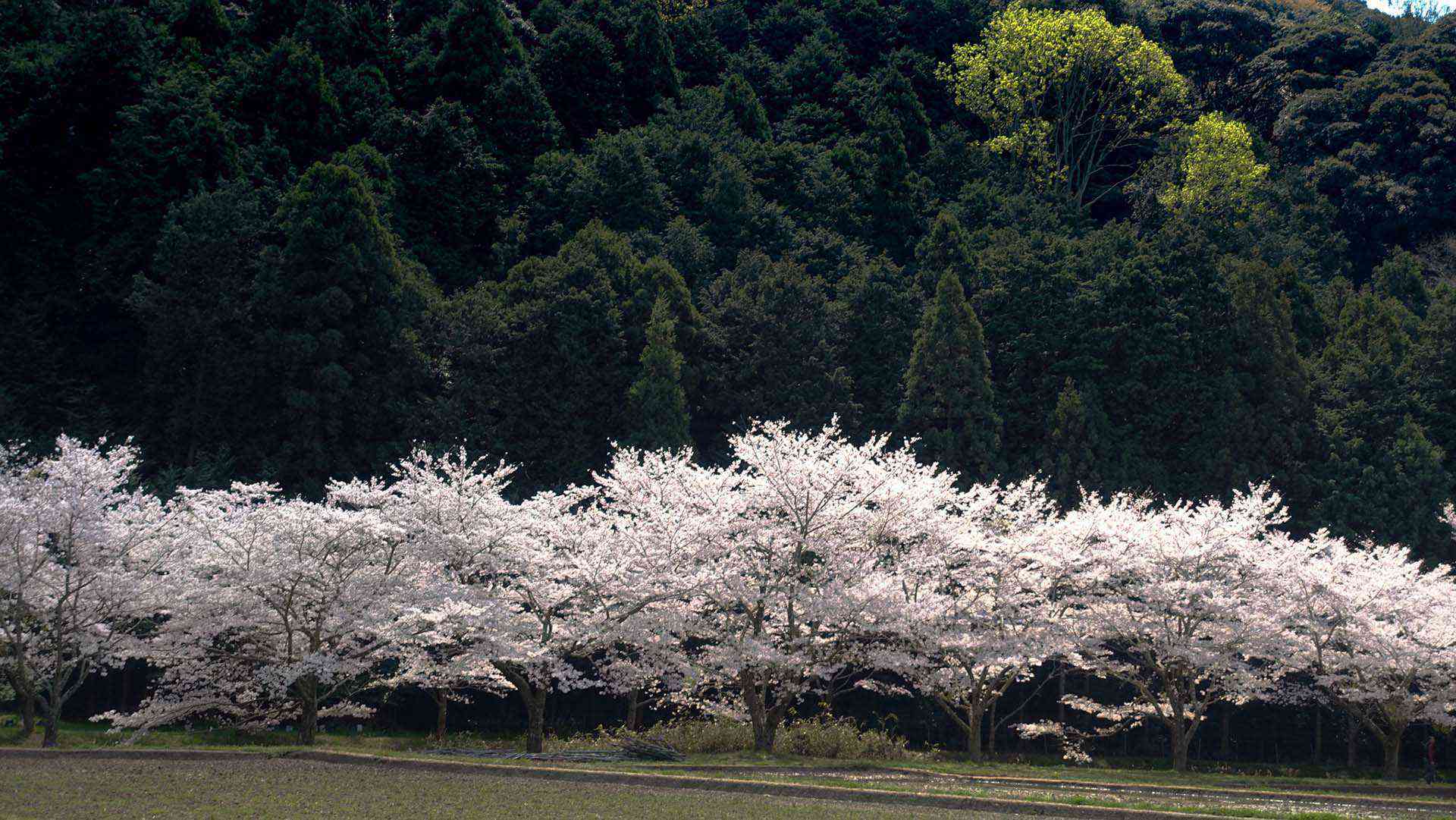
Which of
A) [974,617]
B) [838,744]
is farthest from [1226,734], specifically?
[838,744]

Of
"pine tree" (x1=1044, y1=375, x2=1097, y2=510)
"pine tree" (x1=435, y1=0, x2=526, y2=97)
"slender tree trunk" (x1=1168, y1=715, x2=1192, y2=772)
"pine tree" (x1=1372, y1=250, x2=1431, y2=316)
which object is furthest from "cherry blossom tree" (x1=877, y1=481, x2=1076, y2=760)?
"pine tree" (x1=435, y1=0, x2=526, y2=97)

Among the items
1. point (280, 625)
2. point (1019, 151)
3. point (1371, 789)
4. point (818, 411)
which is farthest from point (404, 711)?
point (1019, 151)

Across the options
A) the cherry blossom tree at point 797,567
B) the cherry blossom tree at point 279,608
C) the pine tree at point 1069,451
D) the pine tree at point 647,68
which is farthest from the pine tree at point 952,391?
the pine tree at point 647,68

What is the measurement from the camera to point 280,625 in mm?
26203

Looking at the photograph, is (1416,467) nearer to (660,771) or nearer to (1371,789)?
(1371,789)

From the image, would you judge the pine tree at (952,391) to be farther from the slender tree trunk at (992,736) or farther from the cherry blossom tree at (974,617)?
the cherry blossom tree at (974,617)

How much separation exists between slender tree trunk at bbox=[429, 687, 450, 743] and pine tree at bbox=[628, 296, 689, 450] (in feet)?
57.2

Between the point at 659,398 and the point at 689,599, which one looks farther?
the point at 659,398

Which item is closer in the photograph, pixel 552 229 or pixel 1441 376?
pixel 1441 376

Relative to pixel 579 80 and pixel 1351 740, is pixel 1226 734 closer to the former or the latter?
pixel 1351 740

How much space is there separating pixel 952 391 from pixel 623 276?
1346 centimetres

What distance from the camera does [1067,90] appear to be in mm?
73938

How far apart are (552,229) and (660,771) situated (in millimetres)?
41730

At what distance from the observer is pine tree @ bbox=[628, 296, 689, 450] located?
46.3 metres
